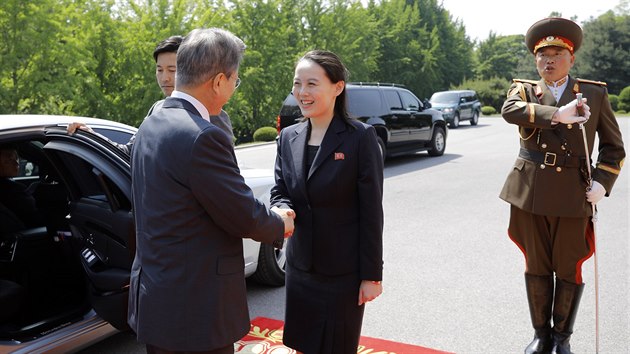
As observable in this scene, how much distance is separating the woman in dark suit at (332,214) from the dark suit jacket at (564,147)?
4.44 ft

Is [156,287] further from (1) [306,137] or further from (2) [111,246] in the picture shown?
(2) [111,246]

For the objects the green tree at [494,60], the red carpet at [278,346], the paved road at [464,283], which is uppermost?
the green tree at [494,60]

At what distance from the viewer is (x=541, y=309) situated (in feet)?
11.4

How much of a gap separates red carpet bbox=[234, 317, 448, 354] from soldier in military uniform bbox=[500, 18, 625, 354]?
79cm

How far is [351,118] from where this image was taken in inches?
99.7

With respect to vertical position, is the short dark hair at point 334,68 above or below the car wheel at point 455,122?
above

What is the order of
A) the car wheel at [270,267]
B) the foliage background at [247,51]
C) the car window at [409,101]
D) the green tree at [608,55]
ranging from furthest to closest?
1. the green tree at [608,55]
2. the foliage background at [247,51]
3. the car window at [409,101]
4. the car wheel at [270,267]

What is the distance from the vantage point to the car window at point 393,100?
40.9 feet

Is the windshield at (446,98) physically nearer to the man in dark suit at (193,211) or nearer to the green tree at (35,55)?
the green tree at (35,55)

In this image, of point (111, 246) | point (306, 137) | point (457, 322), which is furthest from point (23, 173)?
point (457, 322)

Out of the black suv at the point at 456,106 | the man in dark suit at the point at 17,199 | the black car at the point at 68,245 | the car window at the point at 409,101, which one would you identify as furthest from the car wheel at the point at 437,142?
the black suv at the point at 456,106

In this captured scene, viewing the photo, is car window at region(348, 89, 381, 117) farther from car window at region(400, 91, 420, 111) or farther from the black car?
the black car

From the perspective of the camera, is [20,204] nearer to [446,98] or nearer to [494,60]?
[446,98]

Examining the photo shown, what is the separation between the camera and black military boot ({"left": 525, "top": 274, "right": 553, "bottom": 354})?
345cm
